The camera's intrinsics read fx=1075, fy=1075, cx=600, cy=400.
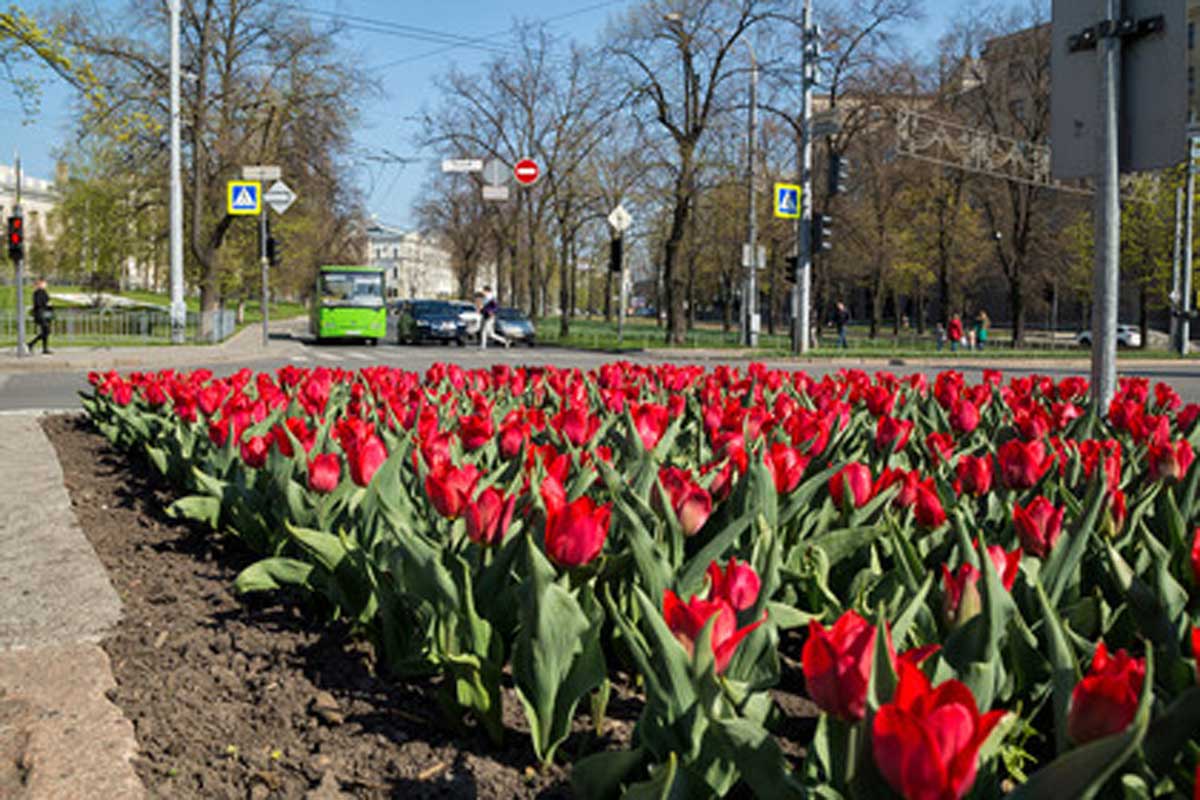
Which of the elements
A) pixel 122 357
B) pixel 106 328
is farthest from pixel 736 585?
pixel 106 328

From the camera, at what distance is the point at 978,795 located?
1.31m

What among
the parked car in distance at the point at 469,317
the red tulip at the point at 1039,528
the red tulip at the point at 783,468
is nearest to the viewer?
the red tulip at the point at 1039,528

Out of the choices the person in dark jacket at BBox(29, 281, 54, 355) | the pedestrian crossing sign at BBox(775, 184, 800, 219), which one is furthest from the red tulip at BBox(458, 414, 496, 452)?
the pedestrian crossing sign at BBox(775, 184, 800, 219)

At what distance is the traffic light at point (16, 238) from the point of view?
2091 centimetres

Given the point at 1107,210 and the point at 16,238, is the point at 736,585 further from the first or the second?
the point at 16,238

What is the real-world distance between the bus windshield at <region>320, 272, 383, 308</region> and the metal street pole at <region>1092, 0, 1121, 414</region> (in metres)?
32.2

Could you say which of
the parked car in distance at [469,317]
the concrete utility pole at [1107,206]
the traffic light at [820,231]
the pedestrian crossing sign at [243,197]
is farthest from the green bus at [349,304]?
the concrete utility pole at [1107,206]

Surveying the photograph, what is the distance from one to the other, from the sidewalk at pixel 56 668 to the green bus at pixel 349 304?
31.9m

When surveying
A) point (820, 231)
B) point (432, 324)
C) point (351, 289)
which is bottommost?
point (432, 324)

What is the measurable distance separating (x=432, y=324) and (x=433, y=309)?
872 millimetres

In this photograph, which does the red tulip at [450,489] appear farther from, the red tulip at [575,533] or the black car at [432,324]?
the black car at [432,324]

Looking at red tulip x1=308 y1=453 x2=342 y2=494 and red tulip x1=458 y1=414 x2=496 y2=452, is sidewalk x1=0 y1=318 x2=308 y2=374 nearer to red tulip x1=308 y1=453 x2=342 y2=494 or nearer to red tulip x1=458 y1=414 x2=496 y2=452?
red tulip x1=458 y1=414 x2=496 y2=452

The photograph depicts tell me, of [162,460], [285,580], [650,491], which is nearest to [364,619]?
[285,580]

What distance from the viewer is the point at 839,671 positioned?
1289 millimetres
